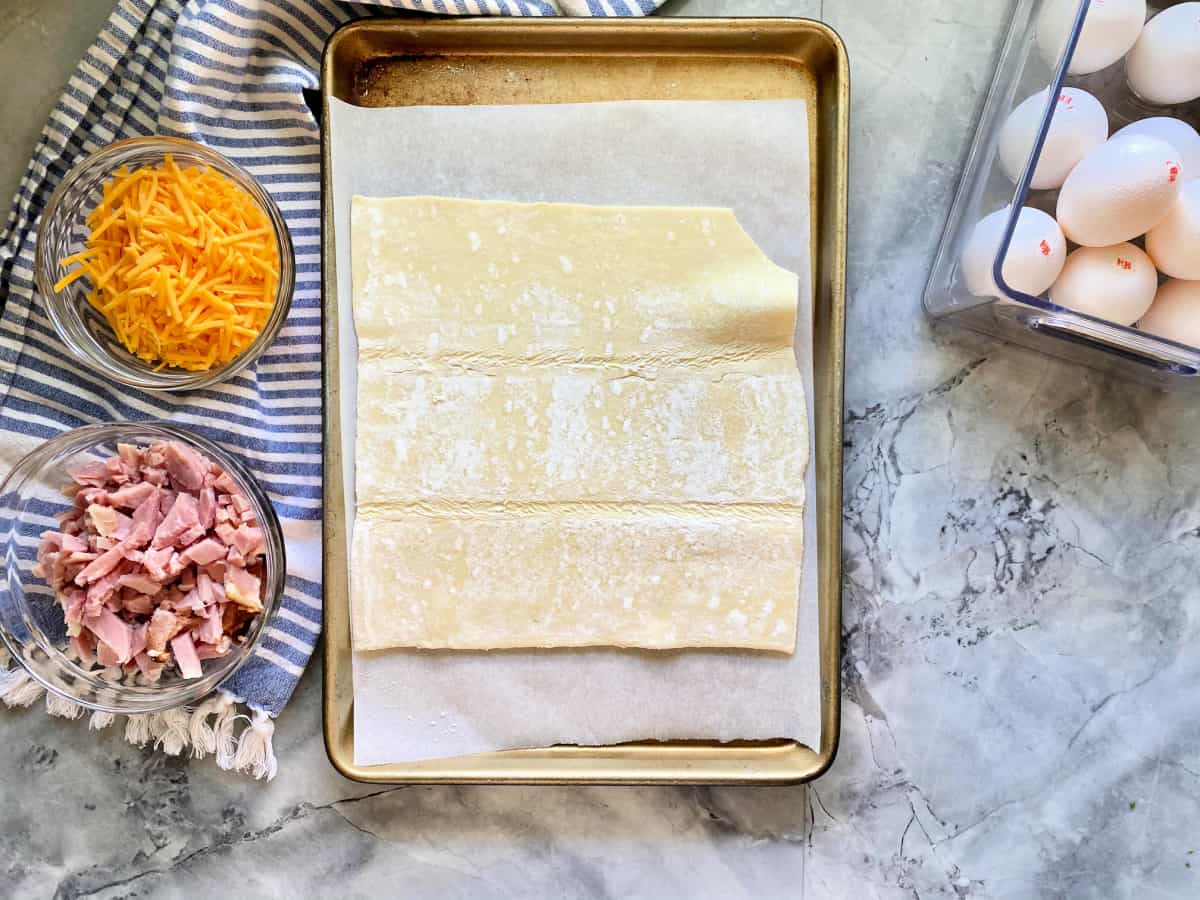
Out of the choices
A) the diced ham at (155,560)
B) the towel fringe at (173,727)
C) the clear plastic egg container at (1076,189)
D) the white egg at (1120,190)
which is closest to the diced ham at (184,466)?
the diced ham at (155,560)

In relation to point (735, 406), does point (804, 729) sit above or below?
below

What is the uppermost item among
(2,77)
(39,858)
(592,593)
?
(2,77)

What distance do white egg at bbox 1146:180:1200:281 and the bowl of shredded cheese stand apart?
41.8 inches

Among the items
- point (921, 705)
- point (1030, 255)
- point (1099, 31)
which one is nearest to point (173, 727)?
point (921, 705)

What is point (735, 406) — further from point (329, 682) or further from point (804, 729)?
point (329, 682)

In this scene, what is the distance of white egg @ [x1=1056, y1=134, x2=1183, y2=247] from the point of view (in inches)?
40.7

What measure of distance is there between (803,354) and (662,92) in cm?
39

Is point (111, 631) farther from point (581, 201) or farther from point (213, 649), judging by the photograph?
point (581, 201)

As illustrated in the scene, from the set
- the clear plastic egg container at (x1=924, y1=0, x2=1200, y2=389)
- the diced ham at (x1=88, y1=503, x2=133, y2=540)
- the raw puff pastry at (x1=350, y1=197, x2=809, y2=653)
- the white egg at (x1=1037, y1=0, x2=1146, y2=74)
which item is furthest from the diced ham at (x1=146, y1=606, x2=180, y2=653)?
the white egg at (x1=1037, y1=0, x2=1146, y2=74)

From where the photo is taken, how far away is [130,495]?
44.7 inches

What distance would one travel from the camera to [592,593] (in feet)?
3.93

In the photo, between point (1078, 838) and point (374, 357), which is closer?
point (374, 357)

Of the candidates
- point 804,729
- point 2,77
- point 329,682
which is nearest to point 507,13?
point 2,77

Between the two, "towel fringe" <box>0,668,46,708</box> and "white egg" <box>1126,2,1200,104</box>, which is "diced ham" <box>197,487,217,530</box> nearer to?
"towel fringe" <box>0,668,46,708</box>
